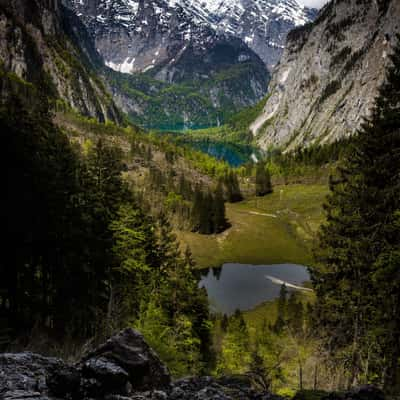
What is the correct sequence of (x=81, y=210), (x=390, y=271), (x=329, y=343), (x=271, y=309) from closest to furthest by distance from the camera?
(x=390, y=271) < (x=329, y=343) < (x=81, y=210) < (x=271, y=309)

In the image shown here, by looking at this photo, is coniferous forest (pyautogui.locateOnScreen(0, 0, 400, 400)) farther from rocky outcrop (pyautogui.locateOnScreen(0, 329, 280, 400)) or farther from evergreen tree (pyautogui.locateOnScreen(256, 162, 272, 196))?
evergreen tree (pyautogui.locateOnScreen(256, 162, 272, 196))

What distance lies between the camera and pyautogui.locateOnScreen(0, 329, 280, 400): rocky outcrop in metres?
7.38

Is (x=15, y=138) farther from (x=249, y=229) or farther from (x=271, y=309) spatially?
(x=249, y=229)

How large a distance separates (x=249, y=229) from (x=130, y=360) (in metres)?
126

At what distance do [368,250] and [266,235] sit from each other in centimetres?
10721

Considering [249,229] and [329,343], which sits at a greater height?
[329,343]

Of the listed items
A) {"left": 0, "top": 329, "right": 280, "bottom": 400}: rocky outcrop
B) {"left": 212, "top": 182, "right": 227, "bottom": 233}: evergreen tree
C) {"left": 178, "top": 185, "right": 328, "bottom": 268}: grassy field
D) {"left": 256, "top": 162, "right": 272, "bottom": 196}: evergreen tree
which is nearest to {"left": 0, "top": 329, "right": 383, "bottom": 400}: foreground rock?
{"left": 0, "top": 329, "right": 280, "bottom": 400}: rocky outcrop

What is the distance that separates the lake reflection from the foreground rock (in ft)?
211

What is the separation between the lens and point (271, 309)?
73.1 m

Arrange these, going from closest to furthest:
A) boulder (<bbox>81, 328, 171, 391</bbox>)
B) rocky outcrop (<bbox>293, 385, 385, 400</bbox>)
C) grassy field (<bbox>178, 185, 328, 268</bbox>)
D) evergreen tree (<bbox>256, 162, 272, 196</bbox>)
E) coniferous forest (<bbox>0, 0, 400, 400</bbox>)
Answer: boulder (<bbox>81, 328, 171, 391</bbox>)
rocky outcrop (<bbox>293, 385, 385, 400</bbox>)
coniferous forest (<bbox>0, 0, 400, 400</bbox>)
grassy field (<bbox>178, 185, 328, 268</bbox>)
evergreen tree (<bbox>256, 162, 272, 196</bbox>)

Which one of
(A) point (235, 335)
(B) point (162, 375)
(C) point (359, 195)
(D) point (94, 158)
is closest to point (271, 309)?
(A) point (235, 335)

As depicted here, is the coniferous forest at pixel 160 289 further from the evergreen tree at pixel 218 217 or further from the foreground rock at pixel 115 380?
the evergreen tree at pixel 218 217

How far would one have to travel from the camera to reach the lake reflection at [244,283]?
78.1 m

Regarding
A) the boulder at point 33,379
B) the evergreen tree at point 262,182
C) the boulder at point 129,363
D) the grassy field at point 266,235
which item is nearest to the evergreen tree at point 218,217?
the grassy field at point 266,235
